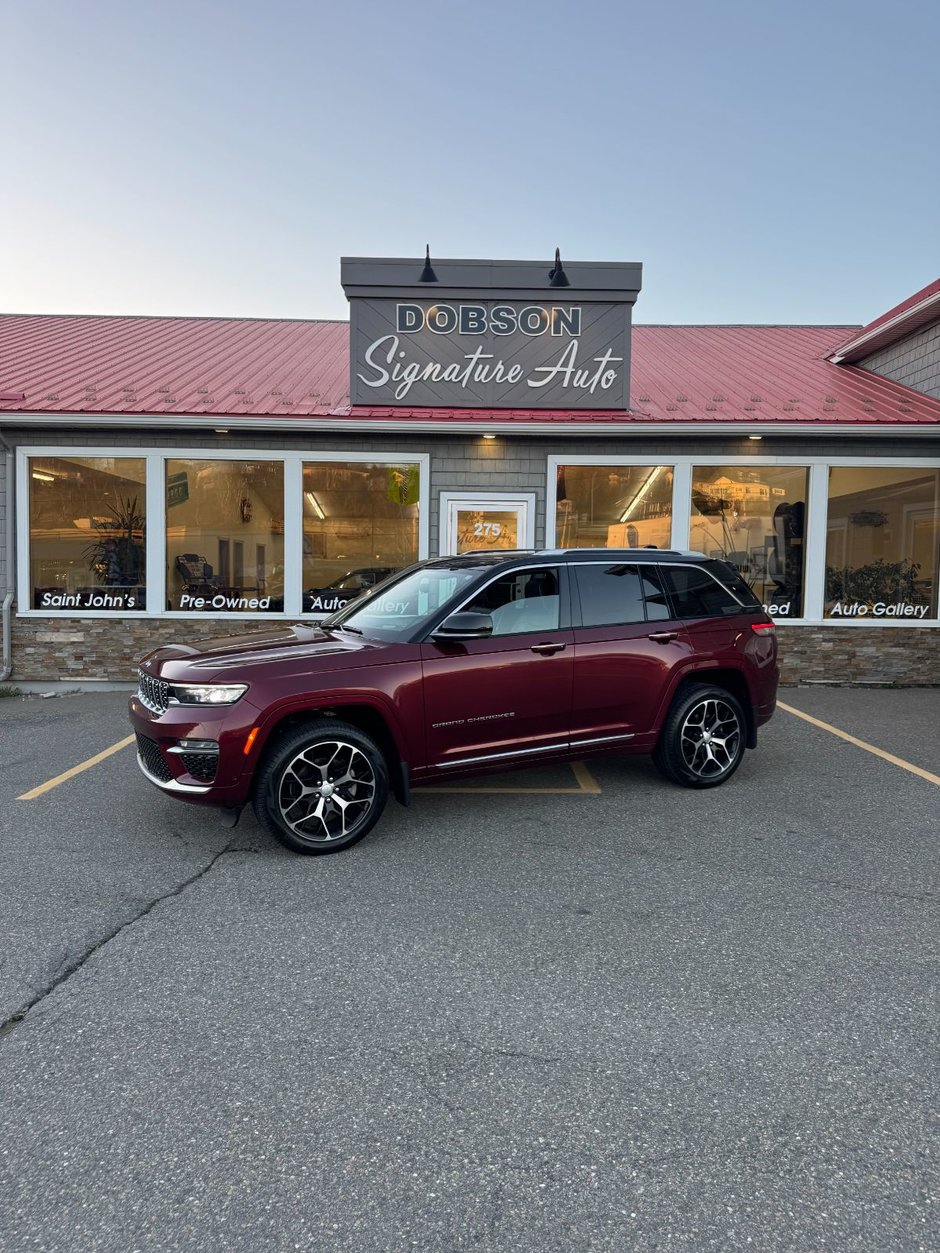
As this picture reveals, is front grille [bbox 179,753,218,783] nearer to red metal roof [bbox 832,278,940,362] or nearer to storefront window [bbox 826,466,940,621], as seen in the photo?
storefront window [bbox 826,466,940,621]

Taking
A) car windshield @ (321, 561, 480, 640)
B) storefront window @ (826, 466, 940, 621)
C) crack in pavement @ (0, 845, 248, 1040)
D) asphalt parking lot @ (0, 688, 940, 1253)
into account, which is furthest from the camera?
storefront window @ (826, 466, 940, 621)

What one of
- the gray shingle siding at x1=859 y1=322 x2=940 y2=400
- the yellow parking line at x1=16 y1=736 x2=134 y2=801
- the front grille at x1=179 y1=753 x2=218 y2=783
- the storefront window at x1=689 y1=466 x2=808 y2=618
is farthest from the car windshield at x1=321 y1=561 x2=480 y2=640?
the gray shingle siding at x1=859 y1=322 x2=940 y2=400

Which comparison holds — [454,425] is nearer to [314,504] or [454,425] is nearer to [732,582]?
[314,504]

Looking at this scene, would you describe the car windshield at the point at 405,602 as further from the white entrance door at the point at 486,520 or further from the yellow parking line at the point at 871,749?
the white entrance door at the point at 486,520

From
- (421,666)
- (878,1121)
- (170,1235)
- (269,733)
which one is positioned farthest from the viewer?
(421,666)

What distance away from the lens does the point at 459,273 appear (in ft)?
32.6

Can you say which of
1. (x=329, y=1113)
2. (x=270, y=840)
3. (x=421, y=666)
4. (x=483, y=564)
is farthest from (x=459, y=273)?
(x=329, y=1113)

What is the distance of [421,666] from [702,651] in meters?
2.18

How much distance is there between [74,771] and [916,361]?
39.9 ft

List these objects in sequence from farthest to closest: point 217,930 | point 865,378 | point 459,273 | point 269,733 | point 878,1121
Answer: point 865,378 < point 459,273 < point 269,733 < point 217,930 < point 878,1121

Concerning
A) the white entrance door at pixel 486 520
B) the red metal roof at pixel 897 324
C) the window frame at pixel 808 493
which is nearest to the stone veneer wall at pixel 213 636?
the window frame at pixel 808 493

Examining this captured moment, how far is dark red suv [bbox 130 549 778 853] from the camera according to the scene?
14.1ft

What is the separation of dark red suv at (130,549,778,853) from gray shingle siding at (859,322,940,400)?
7.26m

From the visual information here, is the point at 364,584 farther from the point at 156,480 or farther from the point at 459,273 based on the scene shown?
the point at 459,273
